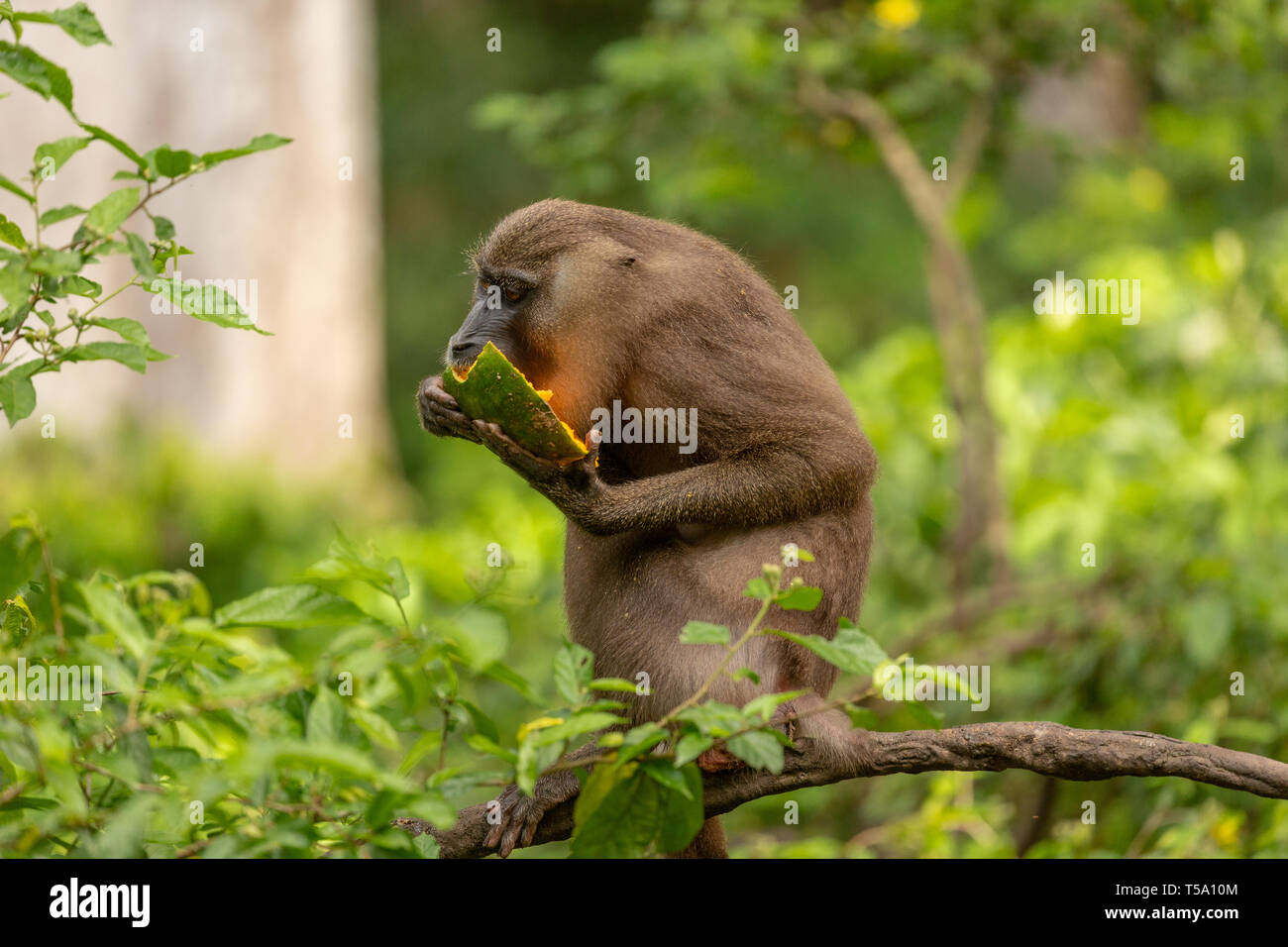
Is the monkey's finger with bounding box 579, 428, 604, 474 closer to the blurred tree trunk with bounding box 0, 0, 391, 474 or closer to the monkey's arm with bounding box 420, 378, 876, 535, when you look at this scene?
the monkey's arm with bounding box 420, 378, 876, 535

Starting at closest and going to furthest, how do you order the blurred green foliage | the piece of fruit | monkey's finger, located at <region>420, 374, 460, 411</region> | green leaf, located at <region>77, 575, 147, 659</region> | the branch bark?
1. green leaf, located at <region>77, 575, 147, 659</region>
2. the branch bark
3. the piece of fruit
4. monkey's finger, located at <region>420, 374, 460, 411</region>
5. the blurred green foliage

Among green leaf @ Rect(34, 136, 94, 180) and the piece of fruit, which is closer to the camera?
green leaf @ Rect(34, 136, 94, 180)

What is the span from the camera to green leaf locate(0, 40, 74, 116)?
8.40 feet

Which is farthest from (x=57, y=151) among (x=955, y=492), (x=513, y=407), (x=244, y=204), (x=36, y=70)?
(x=244, y=204)

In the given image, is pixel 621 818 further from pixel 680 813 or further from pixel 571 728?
pixel 571 728

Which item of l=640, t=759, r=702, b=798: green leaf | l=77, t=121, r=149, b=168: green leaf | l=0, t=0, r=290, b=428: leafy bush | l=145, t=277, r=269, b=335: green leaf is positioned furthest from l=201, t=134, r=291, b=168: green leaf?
l=640, t=759, r=702, b=798: green leaf

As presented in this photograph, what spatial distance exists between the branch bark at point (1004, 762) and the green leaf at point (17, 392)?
1.34m

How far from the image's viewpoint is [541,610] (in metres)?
7.77

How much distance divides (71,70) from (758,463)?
9088 millimetres

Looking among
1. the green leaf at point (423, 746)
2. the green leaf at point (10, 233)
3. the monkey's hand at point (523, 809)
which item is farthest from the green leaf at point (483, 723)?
the green leaf at point (10, 233)

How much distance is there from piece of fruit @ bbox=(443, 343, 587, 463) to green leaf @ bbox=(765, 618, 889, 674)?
1.00 metres

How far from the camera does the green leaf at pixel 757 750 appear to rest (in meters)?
2.56

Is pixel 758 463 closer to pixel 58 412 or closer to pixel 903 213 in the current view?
pixel 58 412
